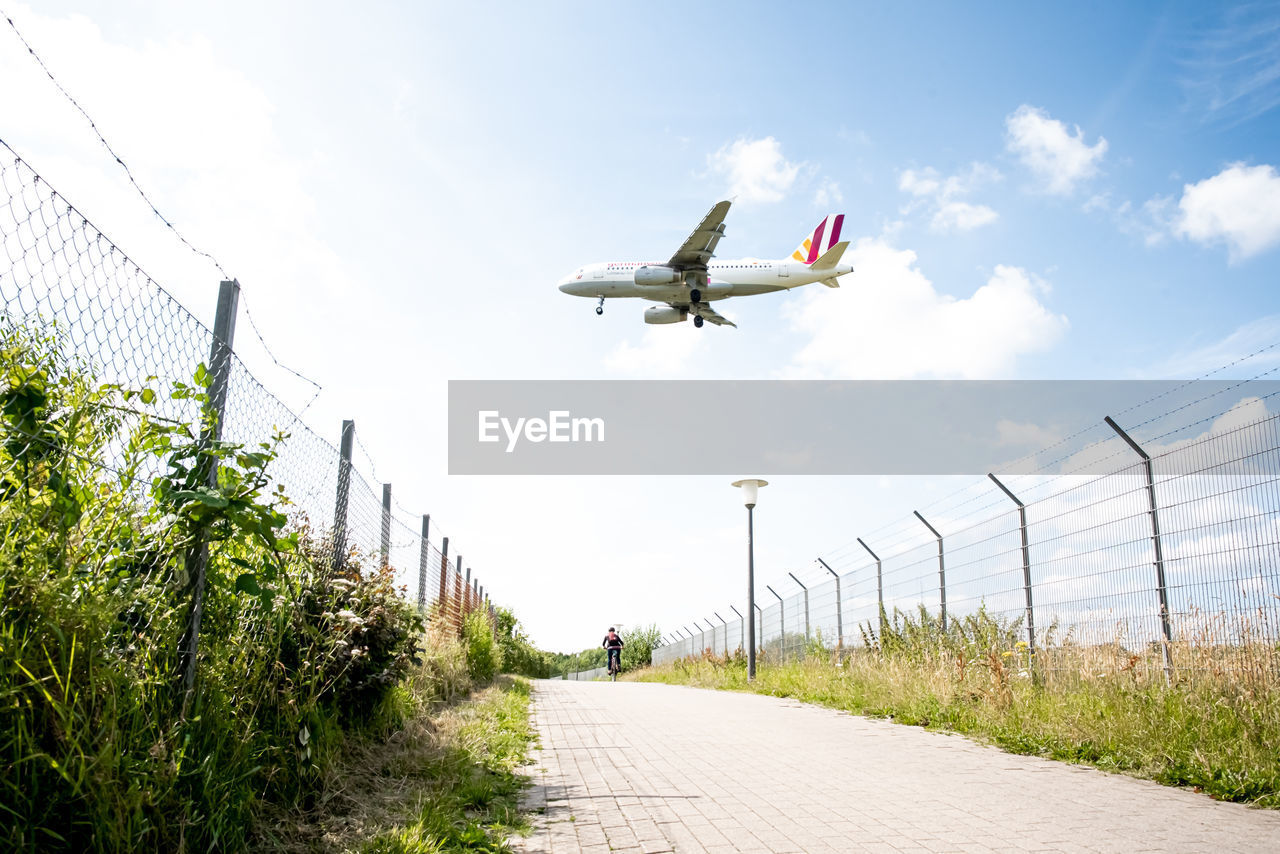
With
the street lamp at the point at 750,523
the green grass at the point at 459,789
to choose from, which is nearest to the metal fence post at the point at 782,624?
the street lamp at the point at 750,523

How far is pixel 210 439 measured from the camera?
3641 mm

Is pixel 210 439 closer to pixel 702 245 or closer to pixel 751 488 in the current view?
pixel 751 488

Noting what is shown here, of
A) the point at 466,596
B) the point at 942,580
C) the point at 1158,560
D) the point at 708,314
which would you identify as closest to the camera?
the point at 1158,560

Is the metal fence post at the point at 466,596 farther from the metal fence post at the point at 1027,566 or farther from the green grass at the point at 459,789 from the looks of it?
the metal fence post at the point at 1027,566

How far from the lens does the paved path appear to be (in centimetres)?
430

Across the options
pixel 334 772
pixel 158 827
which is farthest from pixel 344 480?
pixel 158 827

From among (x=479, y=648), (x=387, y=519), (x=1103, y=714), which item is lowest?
(x=1103, y=714)

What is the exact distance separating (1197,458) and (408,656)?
6.28 meters

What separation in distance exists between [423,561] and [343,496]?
14.6 feet

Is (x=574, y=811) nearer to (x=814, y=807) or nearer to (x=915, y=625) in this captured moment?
(x=814, y=807)

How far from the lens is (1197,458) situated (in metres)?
7.06

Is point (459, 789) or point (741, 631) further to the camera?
point (741, 631)

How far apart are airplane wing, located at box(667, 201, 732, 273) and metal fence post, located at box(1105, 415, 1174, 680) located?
17301 millimetres

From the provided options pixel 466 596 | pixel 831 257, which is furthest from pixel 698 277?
pixel 466 596
